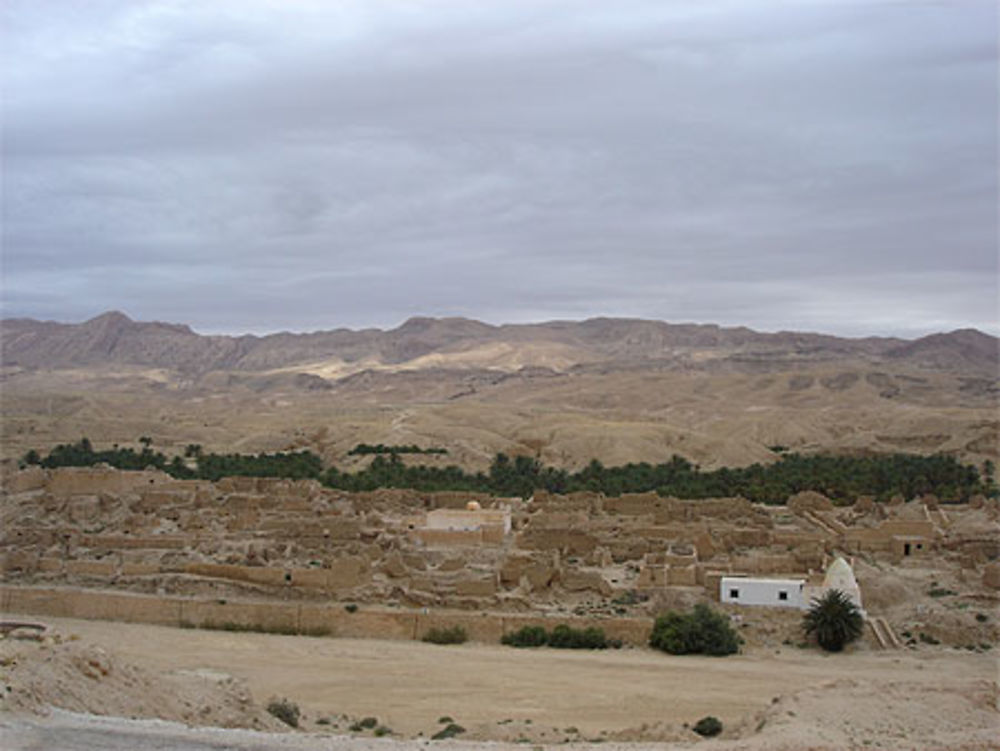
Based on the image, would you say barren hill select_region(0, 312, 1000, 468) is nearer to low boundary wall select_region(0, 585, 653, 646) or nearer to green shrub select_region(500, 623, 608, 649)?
low boundary wall select_region(0, 585, 653, 646)

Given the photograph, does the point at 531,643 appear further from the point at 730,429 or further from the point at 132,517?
the point at 730,429

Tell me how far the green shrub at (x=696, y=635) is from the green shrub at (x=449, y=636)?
4511mm

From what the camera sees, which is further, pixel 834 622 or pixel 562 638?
pixel 562 638

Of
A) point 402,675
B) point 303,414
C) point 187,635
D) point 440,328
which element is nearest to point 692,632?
point 402,675

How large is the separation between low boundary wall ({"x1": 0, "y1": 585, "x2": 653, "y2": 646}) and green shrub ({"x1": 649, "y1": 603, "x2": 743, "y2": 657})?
469 millimetres

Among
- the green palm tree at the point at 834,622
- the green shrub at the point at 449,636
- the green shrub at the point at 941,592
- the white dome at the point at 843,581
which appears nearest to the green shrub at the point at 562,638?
the green shrub at the point at 449,636

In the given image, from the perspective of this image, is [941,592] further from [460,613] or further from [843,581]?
[460,613]

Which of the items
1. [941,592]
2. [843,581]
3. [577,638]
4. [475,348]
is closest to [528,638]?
[577,638]

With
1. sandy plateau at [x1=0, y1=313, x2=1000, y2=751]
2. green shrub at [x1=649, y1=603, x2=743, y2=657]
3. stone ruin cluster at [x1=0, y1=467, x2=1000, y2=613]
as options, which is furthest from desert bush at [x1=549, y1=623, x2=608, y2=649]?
stone ruin cluster at [x1=0, y1=467, x2=1000, y2=613]

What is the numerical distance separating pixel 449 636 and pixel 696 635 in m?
5.89

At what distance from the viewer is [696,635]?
2355cm

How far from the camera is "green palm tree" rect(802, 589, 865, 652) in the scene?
23.7m

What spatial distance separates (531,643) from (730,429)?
53.6 metres

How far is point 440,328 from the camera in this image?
193875 millimetres
